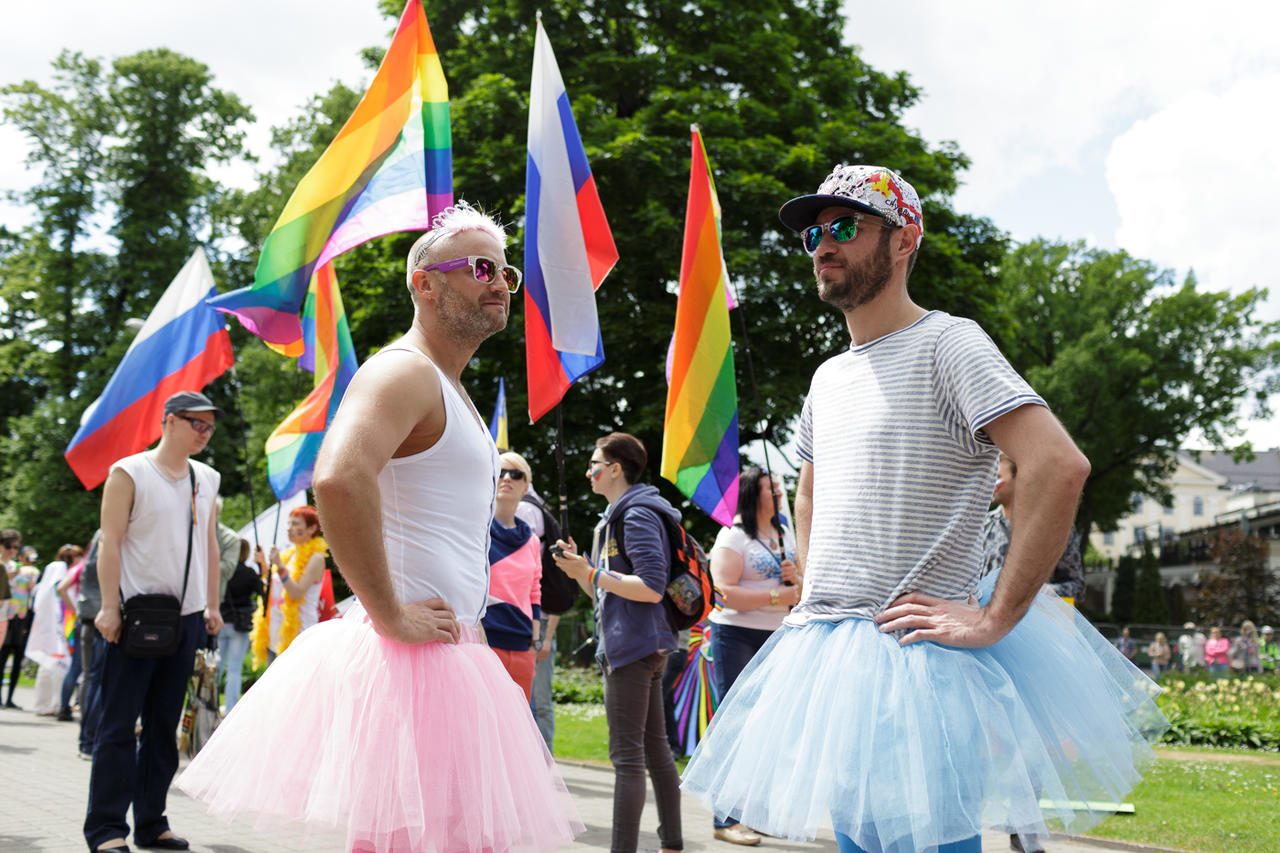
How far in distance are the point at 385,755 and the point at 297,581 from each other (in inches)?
304

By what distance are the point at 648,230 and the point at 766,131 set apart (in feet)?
12.7

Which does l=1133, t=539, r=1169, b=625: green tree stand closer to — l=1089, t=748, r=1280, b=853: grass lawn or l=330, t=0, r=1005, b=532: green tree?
l=330, t=0, r=1005, b=532: green tree

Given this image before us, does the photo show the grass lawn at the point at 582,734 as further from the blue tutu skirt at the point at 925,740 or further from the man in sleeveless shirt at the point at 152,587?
the blue tutu skirt at the point at 925,740

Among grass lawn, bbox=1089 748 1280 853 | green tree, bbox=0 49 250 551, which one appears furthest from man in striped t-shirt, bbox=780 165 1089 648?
green tree, bbox=0 49 250 551

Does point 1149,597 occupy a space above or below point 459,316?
below

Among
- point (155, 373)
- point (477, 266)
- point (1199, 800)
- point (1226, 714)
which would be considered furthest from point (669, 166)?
point (477, 266)

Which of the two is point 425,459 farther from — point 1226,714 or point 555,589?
point 1226,714

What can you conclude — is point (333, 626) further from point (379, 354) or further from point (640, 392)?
point (640, 392)

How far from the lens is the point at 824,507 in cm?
286

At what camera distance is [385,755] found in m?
2.46

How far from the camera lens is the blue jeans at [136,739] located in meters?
5.21

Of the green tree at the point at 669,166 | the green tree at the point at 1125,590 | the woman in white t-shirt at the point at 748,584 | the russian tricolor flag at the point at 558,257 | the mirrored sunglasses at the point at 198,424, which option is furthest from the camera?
the green tree at the point at 1125,590

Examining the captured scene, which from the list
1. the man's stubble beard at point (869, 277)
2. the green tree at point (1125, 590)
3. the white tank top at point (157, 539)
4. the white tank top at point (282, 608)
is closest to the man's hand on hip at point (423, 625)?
the man's stubble beard at point (869, 277)

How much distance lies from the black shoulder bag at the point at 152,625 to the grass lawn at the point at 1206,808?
4.69 m
